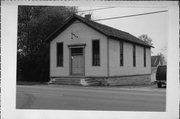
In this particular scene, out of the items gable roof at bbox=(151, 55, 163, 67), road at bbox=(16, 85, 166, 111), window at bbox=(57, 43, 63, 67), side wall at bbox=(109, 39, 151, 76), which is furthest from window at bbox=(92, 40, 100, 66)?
gable roof at bbox=(151, 55, 163, 67)

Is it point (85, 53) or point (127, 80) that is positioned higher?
point (85, 53)

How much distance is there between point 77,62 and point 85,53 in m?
0.69

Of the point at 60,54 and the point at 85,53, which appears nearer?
the point at 60,54

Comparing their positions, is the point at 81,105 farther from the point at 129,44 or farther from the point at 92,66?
the point at 129,44

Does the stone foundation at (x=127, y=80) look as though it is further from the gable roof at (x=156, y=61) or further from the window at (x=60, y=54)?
the window at (x=60, y=54)

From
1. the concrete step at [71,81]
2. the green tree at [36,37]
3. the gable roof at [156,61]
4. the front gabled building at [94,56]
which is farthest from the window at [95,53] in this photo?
the gable roof at [156,61]

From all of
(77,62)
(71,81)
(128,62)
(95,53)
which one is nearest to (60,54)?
(77,62)

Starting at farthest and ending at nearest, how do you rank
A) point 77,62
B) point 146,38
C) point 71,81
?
1. point 77,62
2. point 71,81
3. point 146,38

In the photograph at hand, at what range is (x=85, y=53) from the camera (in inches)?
396

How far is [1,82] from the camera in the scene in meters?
6.53

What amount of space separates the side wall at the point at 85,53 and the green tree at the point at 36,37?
9.3 inches

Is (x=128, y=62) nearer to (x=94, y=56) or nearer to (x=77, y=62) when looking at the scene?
(x=94, y=56)

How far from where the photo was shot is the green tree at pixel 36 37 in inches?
304

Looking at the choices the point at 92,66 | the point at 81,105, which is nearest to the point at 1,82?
the point at 81,105
